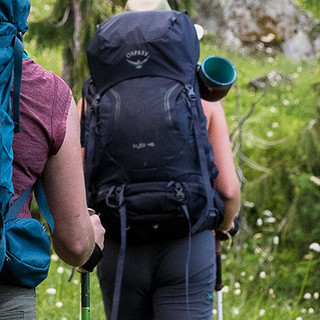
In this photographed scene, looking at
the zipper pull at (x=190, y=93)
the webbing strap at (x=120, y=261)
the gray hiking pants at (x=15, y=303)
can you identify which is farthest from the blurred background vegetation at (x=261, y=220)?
the gray hiking pants at (x=15, y=303)

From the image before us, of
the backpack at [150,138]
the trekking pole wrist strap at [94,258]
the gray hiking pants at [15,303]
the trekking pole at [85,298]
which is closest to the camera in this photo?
the gray hiking pants at [15,303]

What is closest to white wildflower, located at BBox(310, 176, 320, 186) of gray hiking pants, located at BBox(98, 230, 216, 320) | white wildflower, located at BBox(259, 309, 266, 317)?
white wildflower, located at BBox(259, 309, 266, 317)

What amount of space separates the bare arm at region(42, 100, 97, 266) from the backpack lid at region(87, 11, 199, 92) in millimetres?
1218

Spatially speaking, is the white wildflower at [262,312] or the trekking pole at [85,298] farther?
the white wildflower at [262,312]

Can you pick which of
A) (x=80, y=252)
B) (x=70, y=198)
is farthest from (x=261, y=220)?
(x=70, y=198)

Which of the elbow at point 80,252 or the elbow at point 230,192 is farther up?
the elbow at point 80,252

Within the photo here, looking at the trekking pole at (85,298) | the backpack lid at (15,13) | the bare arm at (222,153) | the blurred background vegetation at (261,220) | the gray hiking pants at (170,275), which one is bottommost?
the blurred background vegetation at (261,220)

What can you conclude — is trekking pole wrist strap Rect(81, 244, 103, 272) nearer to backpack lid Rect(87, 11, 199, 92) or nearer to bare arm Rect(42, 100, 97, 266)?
bare arm Rect(42, 100, 97, 266)

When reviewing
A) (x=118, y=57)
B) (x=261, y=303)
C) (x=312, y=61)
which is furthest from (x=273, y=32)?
(x=118, y=57)

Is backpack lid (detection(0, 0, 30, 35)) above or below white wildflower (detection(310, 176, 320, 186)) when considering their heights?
above

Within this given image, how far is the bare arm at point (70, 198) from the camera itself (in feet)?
6.99

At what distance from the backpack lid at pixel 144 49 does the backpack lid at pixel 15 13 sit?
1400mm

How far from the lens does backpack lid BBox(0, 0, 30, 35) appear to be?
6.25 ft

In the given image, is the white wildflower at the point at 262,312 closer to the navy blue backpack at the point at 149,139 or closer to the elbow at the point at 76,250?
the navy blue backpack at the point at 149,139
